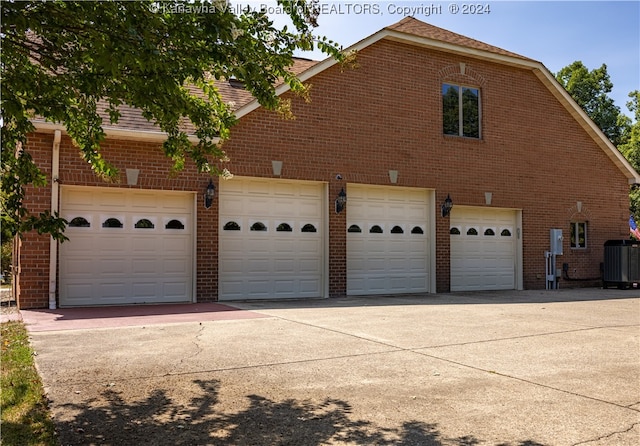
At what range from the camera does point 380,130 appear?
14.8 metres

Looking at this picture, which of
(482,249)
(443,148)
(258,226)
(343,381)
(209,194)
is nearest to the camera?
(343,381)

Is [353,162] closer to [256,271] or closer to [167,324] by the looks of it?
[256,271]

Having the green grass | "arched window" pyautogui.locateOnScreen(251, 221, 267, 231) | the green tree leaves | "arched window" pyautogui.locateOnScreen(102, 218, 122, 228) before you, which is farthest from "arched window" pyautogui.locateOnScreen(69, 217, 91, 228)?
the green tree leaves

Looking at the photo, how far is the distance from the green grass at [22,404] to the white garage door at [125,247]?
16.4 feet

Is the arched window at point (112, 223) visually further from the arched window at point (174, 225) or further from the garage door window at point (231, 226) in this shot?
the garage door window at point (231, 226)

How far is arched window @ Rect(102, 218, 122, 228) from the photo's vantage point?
11.8 meters

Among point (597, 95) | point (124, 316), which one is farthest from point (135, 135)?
point (597, 95)

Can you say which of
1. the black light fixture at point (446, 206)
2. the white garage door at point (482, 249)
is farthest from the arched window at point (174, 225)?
the white garage door at point (482, 249)

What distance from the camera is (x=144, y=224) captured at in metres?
12.2

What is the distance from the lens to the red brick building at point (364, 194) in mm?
11773

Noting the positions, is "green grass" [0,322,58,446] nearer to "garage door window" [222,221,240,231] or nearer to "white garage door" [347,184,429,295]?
"garage door window" [222,221,240,231]

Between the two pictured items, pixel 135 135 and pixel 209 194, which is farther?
pixel 209 194

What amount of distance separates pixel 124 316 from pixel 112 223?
2664mm

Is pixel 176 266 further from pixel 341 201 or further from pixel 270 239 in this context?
pixel 341 201
